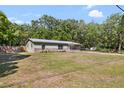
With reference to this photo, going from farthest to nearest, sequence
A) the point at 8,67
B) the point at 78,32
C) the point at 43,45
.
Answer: the point at 78,32 < the point at 43,45 < the point at 8,67

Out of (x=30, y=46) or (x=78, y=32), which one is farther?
(x=78, y=32)

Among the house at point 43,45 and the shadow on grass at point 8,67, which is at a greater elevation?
the house at point 43,45

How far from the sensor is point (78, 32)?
59062 mm

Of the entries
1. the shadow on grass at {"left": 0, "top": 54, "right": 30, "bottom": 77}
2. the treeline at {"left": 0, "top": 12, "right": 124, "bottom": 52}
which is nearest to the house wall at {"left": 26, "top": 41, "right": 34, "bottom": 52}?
the treeline at {"left": 0, "top": 12, "right": 124, "bottom": 52}

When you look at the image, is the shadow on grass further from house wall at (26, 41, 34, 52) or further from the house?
house wall at (26, 41, 34, 52)

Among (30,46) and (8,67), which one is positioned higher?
(30,46)

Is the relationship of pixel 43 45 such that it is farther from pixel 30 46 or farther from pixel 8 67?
pixel 8 67

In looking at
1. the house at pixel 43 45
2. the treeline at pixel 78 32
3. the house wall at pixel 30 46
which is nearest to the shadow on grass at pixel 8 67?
the house at pixel 43 45

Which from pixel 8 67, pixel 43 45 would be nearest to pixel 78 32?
pixel 43 45

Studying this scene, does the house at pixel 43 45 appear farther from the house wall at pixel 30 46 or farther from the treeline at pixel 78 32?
the treeline at pixel 78 32

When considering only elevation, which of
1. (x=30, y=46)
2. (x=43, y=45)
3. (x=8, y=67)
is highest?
(x=43, y=45)

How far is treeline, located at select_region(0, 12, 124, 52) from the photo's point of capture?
4706cm

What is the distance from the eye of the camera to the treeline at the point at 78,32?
47.1 meters
